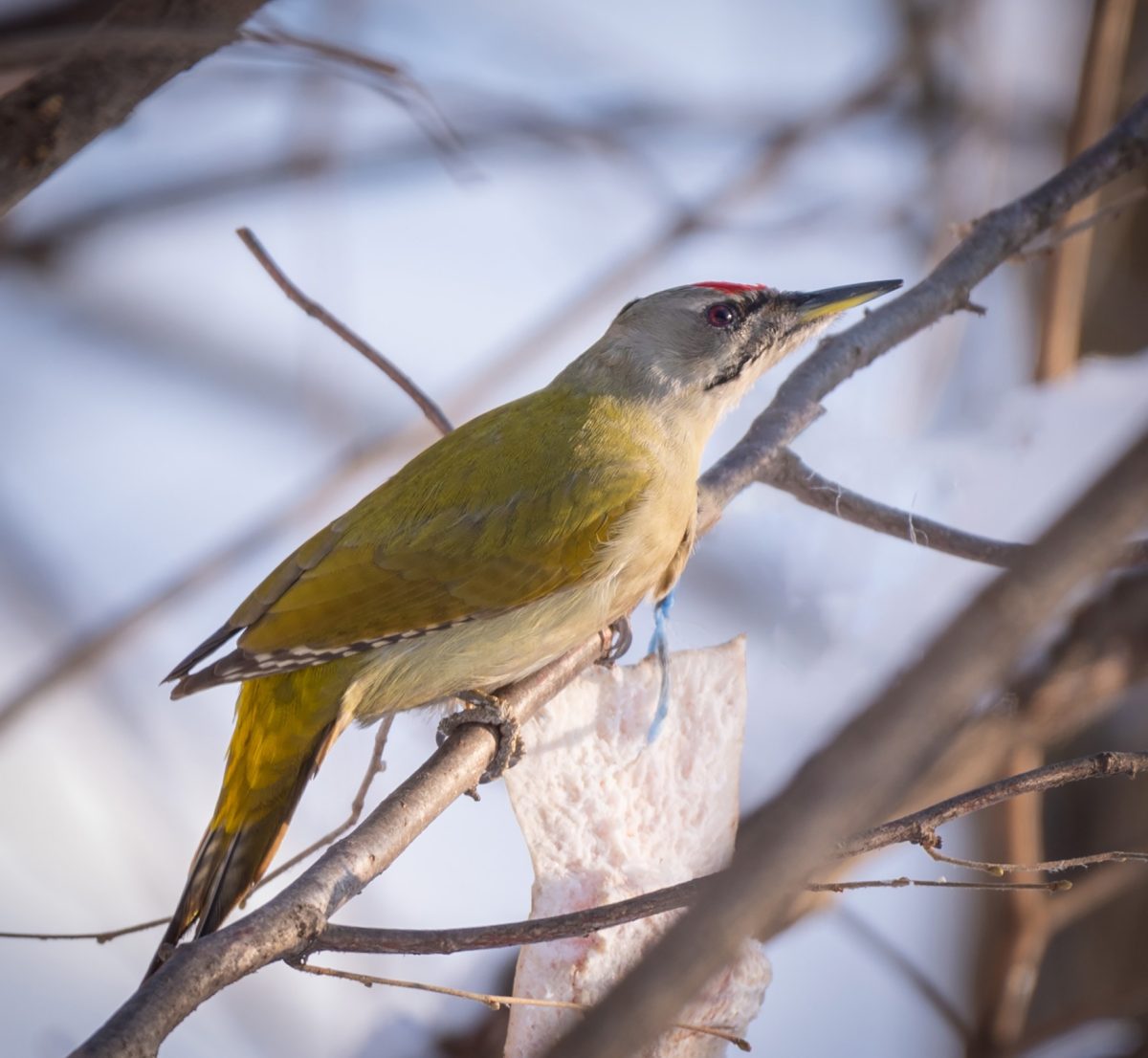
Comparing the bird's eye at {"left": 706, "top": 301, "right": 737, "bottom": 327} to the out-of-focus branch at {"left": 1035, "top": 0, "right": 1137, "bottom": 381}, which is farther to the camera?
the bird's eye at {"left": 706, "top": 301, "right": 737, "bottom": 327}

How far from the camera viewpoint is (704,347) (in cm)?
298

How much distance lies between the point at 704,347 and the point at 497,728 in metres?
1.21

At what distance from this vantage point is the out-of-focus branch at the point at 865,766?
82 cm

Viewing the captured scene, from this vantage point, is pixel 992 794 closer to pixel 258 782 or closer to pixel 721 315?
pixel 258 782

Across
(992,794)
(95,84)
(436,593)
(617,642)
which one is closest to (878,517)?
(617,642)

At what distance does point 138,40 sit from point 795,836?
1373mm

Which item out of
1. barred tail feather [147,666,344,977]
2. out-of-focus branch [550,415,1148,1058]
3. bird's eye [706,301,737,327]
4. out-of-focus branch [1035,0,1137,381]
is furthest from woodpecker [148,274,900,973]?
out-of-focus branch [550,415,1148,1058]

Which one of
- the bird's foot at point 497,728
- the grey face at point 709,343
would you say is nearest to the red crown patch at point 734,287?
the grey face at point 709,343

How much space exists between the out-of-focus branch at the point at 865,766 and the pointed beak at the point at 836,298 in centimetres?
186

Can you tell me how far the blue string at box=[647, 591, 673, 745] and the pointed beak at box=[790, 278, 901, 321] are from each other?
0.82 metres

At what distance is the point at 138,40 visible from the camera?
1652mm

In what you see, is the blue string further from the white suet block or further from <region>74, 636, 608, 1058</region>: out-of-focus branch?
<region>74, 636, 608, 1058</region>: out-of-focus branch

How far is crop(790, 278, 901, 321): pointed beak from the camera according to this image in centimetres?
269

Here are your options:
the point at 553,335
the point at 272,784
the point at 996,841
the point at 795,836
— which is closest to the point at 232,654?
the point at 272,784
